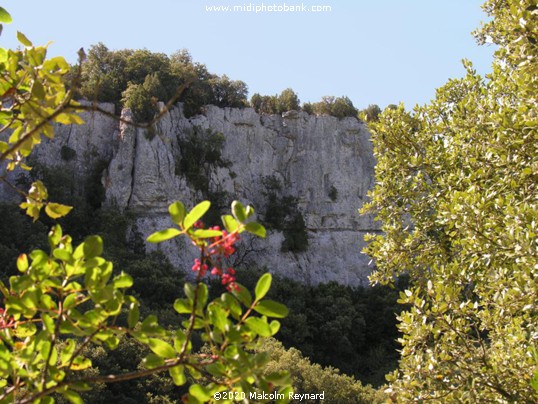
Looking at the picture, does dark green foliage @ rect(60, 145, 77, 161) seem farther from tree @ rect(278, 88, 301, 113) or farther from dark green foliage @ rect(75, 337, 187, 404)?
dark green foliage @ rect(75, 337, 187, 404)

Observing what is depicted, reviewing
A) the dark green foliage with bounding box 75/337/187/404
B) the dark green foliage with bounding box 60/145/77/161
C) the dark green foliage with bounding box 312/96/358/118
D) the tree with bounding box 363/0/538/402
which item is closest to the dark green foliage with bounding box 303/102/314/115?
the dark green foliage with bounding box 312/96/358/118

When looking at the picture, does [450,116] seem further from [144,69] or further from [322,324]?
[144,69]

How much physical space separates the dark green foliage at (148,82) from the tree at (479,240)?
20566 millimetres

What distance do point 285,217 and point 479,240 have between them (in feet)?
75.2

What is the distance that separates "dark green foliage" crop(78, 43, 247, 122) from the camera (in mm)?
25219

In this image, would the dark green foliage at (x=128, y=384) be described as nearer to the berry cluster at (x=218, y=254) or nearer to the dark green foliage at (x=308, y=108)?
the berry cluster at (x=218, y=254)

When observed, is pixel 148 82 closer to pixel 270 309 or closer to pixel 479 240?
pixel 479 240

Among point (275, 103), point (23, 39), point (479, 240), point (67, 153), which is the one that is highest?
point (275, 103)

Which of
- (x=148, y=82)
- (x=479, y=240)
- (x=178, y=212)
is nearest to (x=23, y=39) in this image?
(x=178, y=212)

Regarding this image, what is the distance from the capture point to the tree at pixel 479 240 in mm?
3445

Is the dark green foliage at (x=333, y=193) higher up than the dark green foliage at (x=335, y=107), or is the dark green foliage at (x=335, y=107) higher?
the dark green foliage at (x=335, y=107)

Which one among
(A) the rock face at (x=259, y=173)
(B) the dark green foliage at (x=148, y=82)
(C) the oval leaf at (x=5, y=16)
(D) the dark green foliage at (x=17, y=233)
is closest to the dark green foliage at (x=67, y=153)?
(A) the rock face at (x=259, y=173)

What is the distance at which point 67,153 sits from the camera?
23875 mm

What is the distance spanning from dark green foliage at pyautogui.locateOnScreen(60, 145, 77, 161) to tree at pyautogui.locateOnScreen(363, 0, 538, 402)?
20224 mm
